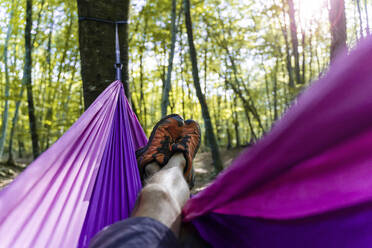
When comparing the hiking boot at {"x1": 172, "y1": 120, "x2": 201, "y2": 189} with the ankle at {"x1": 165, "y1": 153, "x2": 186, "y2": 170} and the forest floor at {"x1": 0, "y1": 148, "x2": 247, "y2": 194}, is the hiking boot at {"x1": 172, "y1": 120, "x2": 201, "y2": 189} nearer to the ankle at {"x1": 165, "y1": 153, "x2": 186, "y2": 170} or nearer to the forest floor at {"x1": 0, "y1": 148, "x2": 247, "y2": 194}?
the ankle at {"x1": 165, "y1": 153, "x2": 186, "y2": 170}

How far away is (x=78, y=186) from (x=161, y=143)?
532mm

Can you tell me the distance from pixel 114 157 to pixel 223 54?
8.27 metres

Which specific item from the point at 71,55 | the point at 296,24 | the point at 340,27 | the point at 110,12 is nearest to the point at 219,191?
the point at 110,12

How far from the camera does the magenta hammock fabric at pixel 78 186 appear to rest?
71 centimetres

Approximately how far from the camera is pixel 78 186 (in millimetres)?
907

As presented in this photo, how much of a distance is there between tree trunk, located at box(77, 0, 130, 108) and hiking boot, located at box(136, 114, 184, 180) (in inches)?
15.3

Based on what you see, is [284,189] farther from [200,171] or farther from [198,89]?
[200,171]

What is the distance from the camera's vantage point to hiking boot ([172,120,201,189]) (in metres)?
1.22

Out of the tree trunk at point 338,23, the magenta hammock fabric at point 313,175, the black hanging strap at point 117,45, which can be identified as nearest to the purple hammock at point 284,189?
the magenta hammock fabric at point 313,175

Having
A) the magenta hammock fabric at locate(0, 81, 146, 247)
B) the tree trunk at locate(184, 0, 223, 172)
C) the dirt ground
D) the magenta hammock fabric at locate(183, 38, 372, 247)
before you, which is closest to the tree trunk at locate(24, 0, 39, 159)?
the tree trunk at locate(184, 0, 223, 172)

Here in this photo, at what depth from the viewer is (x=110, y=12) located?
1.47 m

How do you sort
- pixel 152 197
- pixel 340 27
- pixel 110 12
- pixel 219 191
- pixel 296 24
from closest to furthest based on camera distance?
pixel 219 191 < pixel 152 197 < pixel 110 12 < pixel 340 27 < pixel 296 24

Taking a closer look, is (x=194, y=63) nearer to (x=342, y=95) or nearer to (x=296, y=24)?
(x=296, y=24)

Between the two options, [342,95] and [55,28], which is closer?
[342,95]
